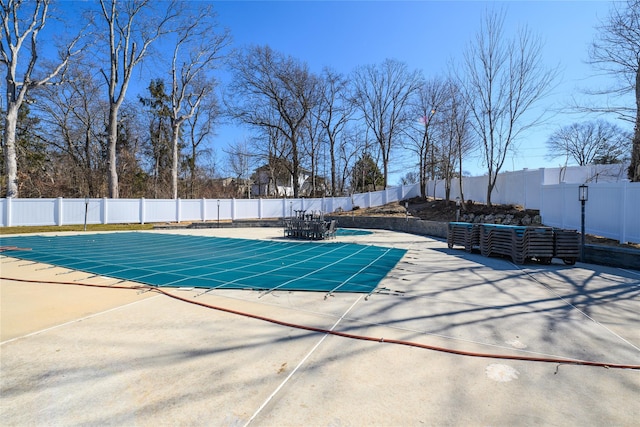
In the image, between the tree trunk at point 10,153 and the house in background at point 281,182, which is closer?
the tree trunk at point 10,153

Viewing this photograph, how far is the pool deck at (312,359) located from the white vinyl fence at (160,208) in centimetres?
1813

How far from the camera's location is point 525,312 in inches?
194

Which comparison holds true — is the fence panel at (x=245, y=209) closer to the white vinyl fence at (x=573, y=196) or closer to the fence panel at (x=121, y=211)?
the fence panel at (x=121, y=211)

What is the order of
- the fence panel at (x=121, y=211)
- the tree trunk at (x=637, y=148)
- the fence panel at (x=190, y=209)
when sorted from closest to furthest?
the tree trunk at (x=637, y=148) < the fence panel at (x=121, y=211) < the fence panel at (x=190, y=209)

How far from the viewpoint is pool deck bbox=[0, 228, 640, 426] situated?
2.42 metres

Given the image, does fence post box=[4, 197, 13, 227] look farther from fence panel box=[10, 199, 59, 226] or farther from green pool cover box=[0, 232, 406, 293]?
green pool cover box=[0, 232, 406, 293]

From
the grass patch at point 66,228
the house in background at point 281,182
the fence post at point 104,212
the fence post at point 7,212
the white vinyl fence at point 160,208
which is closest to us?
the grass patch at point 66,228

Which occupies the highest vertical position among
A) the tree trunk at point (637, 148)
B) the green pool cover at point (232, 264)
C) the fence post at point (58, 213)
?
the tree trunk at point (637, 148)

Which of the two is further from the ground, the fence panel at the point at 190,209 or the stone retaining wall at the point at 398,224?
the fence panel at the point at 190,209

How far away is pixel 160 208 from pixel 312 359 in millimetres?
24551

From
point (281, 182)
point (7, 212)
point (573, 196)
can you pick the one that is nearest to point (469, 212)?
point (573, 196)

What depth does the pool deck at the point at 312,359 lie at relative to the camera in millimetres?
2424

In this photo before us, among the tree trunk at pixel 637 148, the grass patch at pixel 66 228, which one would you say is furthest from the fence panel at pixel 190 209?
the tree trunk at pixel 637 148

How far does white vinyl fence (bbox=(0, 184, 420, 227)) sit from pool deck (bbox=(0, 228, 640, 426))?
18128 millimetres
